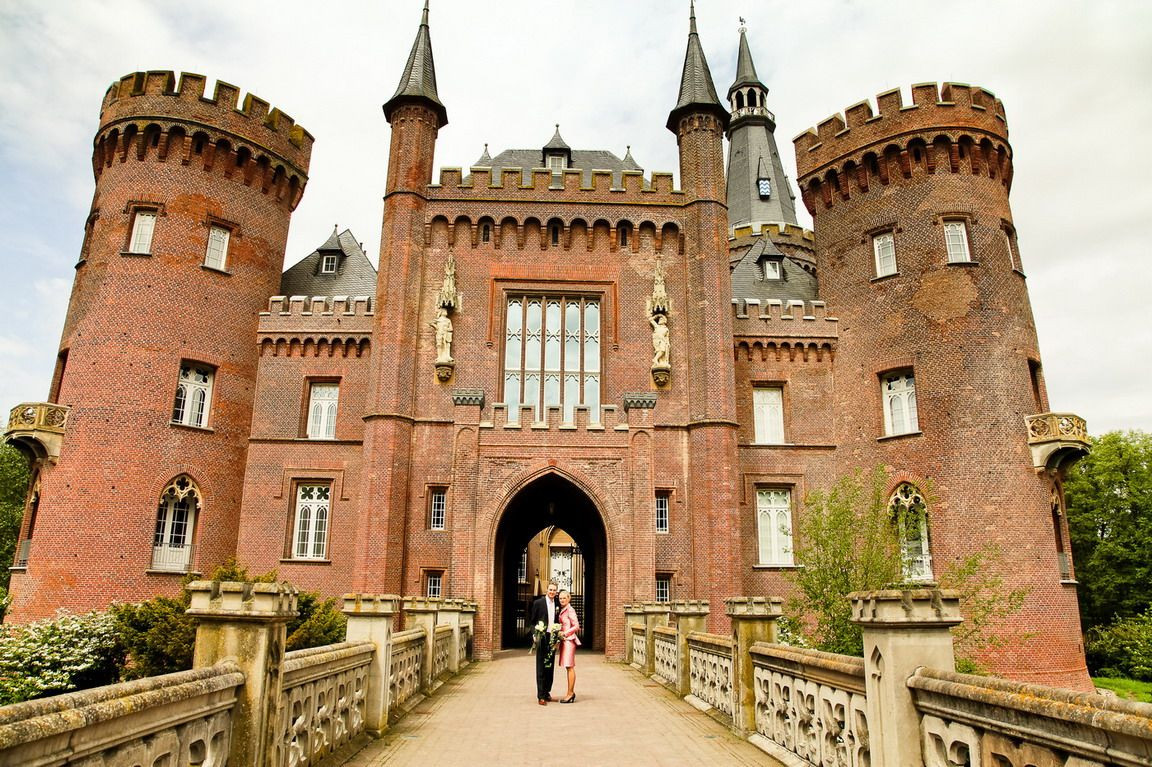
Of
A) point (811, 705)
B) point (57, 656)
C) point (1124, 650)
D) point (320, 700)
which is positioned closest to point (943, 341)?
point (1124, 650)

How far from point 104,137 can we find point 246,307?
6.91m

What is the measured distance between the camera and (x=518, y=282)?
26578 millimetres

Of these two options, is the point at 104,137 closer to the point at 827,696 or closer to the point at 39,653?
the point at 39,653

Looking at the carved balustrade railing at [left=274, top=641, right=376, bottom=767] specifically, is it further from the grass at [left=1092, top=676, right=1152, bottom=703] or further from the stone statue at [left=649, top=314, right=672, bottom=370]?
the grass at [left=1092, top=676, right=1152, bottom=703]

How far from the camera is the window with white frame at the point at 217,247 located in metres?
26.2

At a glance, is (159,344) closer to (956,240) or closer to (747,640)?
(747,640)

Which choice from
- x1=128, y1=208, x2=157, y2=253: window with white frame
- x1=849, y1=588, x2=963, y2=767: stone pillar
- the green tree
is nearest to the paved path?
x1=849, y1=588, x2=963, y2=767: stone pillar

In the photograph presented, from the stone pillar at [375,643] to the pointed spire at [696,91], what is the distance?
2168cm

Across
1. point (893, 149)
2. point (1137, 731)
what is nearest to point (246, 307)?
point (893, 149)

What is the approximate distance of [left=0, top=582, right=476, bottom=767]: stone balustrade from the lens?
3570mm

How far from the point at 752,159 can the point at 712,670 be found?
44168 mm

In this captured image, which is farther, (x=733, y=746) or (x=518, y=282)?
(x=518, y=282)

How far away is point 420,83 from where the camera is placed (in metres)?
27.2

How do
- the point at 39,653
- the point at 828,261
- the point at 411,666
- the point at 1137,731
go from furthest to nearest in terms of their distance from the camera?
the point at 828,261
the point at 39,653
the point at 411,666
the point at 1137,731
